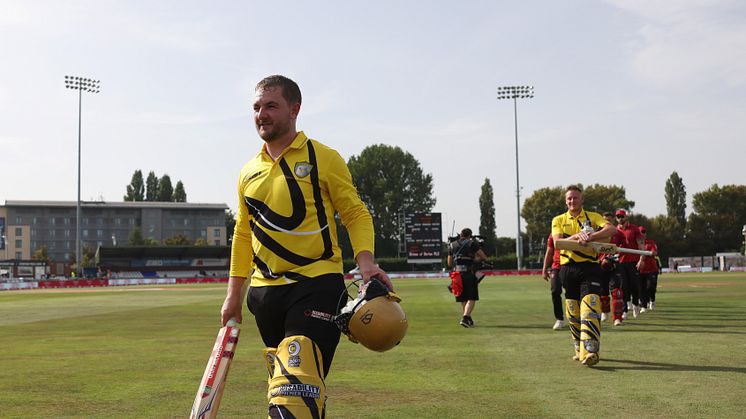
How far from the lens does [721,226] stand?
354ft

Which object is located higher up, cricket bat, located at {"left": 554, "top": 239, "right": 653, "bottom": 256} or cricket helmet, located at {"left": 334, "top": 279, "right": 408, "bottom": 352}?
cricket bat, located at {"left": 554, "top": 239, "right": 653, "bottom": 256}

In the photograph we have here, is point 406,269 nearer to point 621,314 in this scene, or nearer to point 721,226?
point 721,226

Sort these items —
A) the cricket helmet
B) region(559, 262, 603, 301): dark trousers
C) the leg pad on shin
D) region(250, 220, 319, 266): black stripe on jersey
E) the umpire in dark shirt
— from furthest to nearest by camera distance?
the umpire in dark shirt, the leg pad on shin, region(559, 262, 603, 301): dark trousers, region(250, 220, 319, 266): black stripe on jersey, the cricket helmet

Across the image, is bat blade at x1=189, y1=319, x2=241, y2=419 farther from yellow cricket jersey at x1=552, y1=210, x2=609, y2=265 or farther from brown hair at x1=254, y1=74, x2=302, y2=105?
yellow cricket jersey at x1=552, y1=210, x2=609, y2=265

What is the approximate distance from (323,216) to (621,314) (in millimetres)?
13159

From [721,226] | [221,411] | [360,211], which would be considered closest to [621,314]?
[221,411]

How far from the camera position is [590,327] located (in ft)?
→ 31.6

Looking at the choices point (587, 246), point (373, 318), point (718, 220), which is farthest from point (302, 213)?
point (718, 220)

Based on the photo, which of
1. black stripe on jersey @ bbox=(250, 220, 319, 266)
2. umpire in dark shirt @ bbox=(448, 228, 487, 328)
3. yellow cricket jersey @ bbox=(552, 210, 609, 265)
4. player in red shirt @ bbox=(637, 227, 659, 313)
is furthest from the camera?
player in red shirt @ bbox=(637, 227, 659, 313)

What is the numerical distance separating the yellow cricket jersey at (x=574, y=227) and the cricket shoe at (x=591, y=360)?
146 centimetres

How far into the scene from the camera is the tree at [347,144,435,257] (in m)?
111

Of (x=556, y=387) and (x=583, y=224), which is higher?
(x=583, y=224)

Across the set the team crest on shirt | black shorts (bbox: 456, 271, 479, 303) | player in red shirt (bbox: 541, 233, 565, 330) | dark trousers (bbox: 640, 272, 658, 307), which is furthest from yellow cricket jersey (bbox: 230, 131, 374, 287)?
dark trousers (bbox: 640, 272, 658, 307)

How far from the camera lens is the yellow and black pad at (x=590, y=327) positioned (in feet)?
31.1
